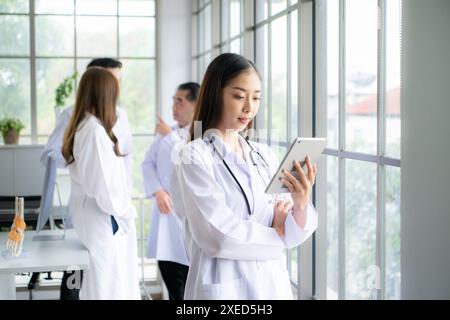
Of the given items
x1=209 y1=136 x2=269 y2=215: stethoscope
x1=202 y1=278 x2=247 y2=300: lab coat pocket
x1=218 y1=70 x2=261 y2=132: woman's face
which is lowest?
x1=202 y1=278 x2=247 y2=300: lab coat pocket

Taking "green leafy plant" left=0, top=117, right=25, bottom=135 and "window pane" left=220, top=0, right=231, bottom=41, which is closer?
"window pane" left=220, top=0, right=231, bottom=41

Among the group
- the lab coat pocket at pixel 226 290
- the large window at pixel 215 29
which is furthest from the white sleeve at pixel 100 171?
the lab coat pocket at pixel 226 290

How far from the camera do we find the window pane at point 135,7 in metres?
6.12

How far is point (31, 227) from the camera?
452 cm

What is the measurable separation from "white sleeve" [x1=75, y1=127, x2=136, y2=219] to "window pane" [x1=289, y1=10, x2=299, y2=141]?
32.6 inches

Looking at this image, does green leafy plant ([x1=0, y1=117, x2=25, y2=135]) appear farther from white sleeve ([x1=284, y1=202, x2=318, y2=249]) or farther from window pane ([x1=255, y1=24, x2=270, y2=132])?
white sleeve ([x1=284, y1=202, x2=318, y2=249])

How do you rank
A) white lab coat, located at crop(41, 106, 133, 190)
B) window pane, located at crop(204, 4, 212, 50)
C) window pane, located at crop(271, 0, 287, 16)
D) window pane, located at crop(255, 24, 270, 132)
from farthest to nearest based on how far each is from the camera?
window pane, located at crop(204, 4, 212, 50) < white lab coat, located at crop(41, 106, 133, 190) < window pane, located at crop(255, 24, 270, 132) < window pane, located at crop(271, 0, 287, 16)

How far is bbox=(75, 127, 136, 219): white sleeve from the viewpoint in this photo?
316 centimetres

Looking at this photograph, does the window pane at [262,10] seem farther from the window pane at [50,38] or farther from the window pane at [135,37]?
the window pane at [50,38]

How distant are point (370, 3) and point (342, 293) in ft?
3.59

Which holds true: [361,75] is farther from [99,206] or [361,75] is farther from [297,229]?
[99,206]

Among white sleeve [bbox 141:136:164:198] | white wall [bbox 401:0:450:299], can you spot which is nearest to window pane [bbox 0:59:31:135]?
white sleeve [bbox 141:136:164:198]
